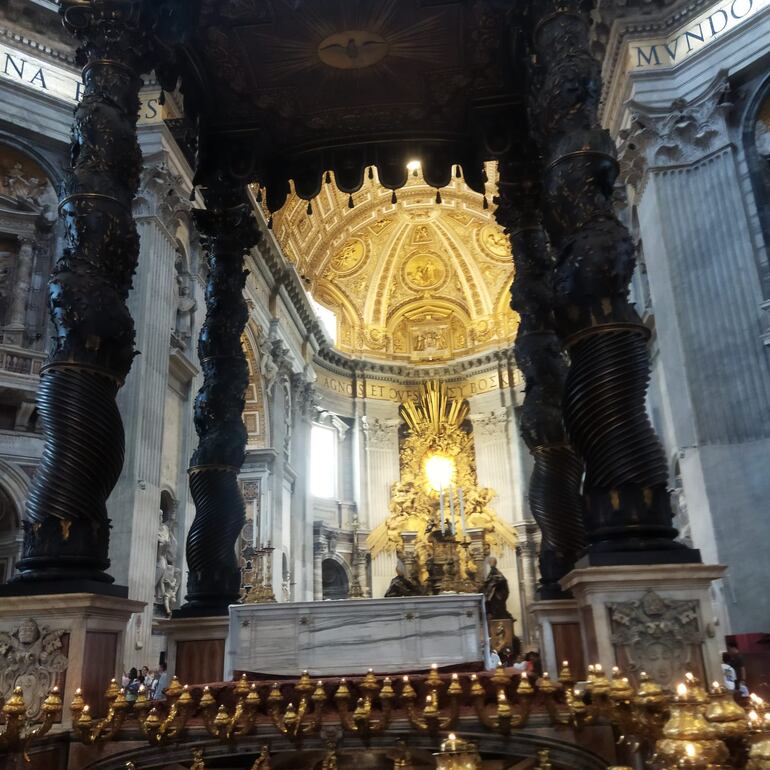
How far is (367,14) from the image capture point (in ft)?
17.5

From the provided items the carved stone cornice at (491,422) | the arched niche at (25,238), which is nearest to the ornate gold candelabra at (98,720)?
the arched niche at (25,238)

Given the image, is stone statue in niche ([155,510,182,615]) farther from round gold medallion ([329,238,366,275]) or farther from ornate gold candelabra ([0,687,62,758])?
round gold medallion ([329,238,366,275])

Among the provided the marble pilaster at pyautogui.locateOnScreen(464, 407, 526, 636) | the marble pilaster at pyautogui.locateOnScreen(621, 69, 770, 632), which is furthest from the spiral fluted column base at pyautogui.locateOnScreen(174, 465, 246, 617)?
the marble pilaster at pyautogui.locateOnScreen(464, 407, 526, 636)

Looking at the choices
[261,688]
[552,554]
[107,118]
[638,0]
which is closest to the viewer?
→ [261,688]

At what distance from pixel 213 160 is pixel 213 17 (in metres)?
1.31

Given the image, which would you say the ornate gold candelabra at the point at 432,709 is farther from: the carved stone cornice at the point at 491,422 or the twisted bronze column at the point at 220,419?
the carved stone cornice at the point at 491,422

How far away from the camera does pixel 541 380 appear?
19.6 ft

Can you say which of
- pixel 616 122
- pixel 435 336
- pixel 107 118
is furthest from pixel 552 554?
pixel 435 336

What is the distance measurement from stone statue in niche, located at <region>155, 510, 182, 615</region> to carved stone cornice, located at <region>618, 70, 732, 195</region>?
9414 mm

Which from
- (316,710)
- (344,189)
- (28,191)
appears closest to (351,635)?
(316,710)

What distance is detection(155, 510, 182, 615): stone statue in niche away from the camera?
11.6 meters

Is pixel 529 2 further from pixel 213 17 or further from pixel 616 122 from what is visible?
pixel 616 122

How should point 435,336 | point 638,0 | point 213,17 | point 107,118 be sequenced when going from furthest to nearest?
point 435,336 < point 638,0 < point 213,17 < point 107,118

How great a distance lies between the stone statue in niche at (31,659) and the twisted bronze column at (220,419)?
2263mm
